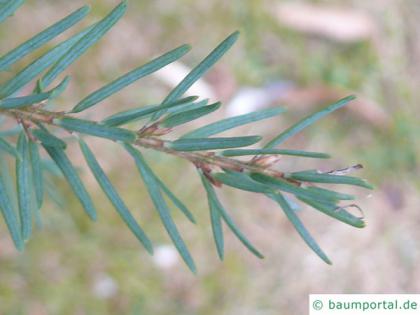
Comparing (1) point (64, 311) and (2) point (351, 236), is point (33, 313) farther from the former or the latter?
(2) point (351, 236)

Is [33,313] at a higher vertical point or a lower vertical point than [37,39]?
lower

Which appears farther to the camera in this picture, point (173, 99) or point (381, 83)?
point (381, 83)

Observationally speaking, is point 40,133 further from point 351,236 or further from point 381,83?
point 381,83

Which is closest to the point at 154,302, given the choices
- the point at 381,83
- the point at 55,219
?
the point at 55,219

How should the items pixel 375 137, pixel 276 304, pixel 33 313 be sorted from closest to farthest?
pixel 33 313
pixel 276 304
pixel 375 137

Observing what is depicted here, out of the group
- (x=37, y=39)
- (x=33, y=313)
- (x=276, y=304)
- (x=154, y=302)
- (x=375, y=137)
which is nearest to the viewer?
(x=37, y=39)


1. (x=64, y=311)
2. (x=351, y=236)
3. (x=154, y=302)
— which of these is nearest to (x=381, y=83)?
(x=351, y=236)

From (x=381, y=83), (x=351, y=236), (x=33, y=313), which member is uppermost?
(x=381, y=83)
